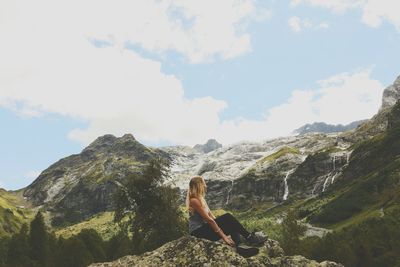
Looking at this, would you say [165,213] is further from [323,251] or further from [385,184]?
[385,184]

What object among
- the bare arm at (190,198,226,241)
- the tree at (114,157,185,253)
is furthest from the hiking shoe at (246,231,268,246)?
the tree at (114,157,185,253)

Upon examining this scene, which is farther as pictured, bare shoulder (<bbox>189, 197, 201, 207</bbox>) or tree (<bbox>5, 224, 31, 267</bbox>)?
tree (<bbox>5, 224, 31, 267</bbox>)

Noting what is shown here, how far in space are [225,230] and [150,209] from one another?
6126 cm

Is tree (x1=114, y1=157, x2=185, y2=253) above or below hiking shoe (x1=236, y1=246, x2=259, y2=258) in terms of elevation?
above

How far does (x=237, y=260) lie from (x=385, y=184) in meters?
172

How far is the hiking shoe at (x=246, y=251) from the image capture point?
13.7 metres

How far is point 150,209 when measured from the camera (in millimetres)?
74938

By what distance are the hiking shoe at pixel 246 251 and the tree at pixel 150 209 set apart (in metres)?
58.6

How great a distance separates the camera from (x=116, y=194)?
3066 inches

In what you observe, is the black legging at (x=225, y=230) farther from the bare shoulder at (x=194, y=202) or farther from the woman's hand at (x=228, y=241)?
the bare shoulder at (x=194, y=202)

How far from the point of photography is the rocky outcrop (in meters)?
13.3

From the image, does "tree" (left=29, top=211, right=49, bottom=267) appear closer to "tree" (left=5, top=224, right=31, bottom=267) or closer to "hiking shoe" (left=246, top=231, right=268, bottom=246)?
"tree" (left=5, top=224, right=31, bottom=267)

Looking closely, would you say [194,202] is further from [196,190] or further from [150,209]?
[150,209]

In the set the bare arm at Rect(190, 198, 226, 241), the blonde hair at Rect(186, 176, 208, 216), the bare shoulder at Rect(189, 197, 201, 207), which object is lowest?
the bare arm at Rect(190, 198, 226, 241)
